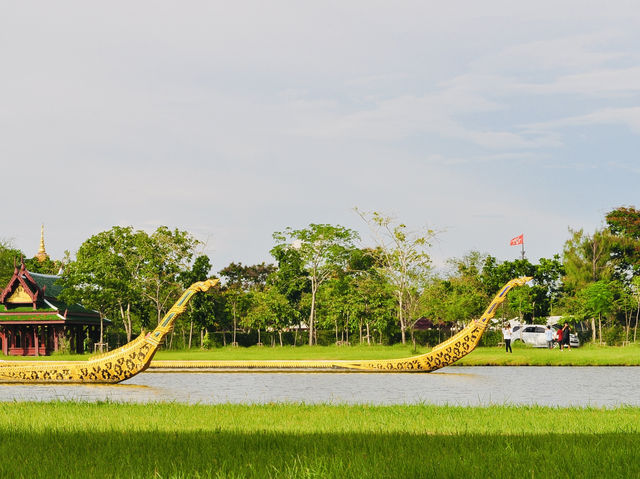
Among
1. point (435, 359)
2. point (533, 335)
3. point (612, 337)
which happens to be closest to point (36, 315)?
point (435, 359)

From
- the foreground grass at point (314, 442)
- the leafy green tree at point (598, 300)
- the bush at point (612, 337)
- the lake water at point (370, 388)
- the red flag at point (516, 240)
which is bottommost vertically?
the bush at point (612, 337)

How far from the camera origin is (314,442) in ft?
24.2

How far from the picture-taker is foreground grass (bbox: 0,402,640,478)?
18.8 feet

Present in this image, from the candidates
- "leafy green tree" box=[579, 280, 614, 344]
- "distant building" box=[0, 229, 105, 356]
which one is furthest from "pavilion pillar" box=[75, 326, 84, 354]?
"leafy green tree" box=[579, 280, 614, 344]

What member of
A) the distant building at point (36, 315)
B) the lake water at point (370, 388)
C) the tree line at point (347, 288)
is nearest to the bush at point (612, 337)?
the tree line at point (347, 288)

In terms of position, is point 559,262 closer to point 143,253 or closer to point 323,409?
point 143,253

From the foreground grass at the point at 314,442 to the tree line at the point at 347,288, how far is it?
31913 mm

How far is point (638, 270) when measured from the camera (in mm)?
53969

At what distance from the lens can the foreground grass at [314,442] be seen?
5738 millimetres

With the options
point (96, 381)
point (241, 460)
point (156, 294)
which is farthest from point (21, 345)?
point (241, 460)

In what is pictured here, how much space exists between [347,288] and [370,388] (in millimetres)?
36790

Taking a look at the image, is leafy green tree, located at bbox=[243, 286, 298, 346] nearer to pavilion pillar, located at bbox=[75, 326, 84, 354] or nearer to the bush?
pavilion pillar, located at bbox=[75, 326, 84, 354]

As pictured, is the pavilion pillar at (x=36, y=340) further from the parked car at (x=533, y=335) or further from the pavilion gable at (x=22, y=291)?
the parked car at (x=533, y=335)

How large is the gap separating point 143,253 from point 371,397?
115ft
